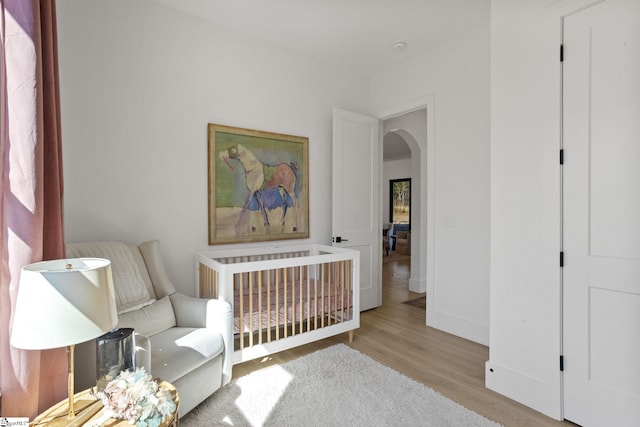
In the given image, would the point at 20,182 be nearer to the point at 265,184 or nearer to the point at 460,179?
the point at 265,184

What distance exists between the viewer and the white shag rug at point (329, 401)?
180cm

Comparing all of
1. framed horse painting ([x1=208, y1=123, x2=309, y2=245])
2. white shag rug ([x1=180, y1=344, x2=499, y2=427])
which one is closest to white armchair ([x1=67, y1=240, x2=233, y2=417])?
white shag rug ([x1=180, y1=344, x2=499, y2=427])

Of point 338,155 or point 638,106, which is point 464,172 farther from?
point 638,106

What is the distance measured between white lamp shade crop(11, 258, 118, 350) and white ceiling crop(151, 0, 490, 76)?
7.88 ft

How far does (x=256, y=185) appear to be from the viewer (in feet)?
10.1

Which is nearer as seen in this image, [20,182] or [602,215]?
[20,182]

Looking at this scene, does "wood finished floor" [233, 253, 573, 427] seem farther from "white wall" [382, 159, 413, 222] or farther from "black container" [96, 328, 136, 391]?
"white wall" [382, 159, 413, 222]

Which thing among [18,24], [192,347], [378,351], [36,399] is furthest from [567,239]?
[18,24]

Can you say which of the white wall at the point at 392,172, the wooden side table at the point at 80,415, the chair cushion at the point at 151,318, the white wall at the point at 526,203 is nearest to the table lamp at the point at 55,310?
the wooden side table at the point at 80,415

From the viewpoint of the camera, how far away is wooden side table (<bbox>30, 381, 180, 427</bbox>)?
3.69 ft

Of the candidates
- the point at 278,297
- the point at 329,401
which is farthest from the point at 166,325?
the point at 329,401

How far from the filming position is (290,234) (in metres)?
3.33

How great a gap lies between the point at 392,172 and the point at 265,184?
22.6ft

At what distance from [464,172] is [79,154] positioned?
3135 mm
